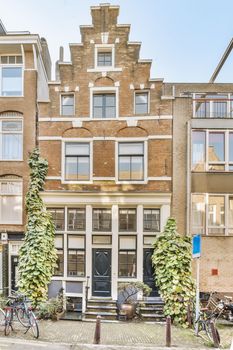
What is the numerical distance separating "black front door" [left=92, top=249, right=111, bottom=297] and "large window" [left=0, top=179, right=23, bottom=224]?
13.8 ft

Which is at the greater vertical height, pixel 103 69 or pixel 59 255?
pixel 103 69

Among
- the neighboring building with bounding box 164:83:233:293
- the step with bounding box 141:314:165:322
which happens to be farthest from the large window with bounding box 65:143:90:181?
the step with bounding box 141:314:165:322

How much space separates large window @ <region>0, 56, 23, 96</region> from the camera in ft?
50.5

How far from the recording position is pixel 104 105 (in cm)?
1491

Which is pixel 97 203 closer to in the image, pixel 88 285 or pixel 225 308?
pixel 88 285

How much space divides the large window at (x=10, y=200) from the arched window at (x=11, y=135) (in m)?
1.27

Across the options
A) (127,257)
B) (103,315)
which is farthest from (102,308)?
(127,257)

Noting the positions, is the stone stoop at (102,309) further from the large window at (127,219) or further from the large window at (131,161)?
the large window at (131,161)

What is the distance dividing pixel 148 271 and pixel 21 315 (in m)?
5.91

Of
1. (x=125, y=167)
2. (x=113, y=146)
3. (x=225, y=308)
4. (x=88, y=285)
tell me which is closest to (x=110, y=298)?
(x=88, y=285)

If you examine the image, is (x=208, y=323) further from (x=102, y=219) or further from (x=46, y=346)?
(x=102, y=219)

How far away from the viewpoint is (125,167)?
14.7 metres

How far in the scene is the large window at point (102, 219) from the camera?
14.6 m

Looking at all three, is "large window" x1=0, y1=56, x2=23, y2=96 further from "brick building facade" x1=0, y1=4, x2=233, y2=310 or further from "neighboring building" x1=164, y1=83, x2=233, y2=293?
"neighboring building" x1=164, y1=83, x2=233, y2=293
